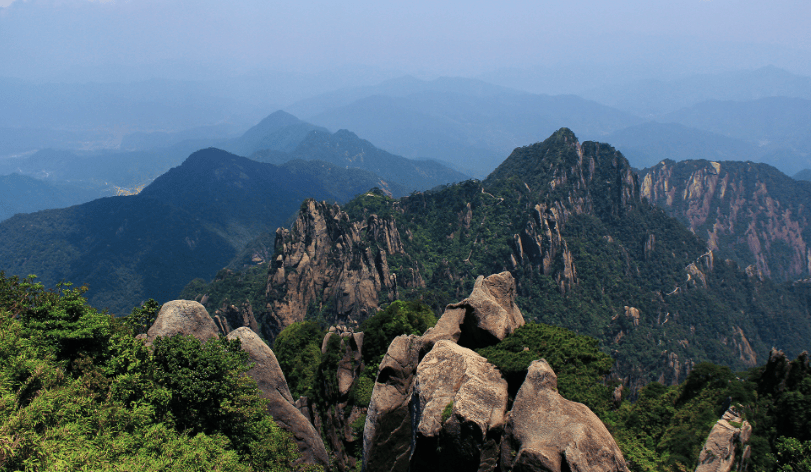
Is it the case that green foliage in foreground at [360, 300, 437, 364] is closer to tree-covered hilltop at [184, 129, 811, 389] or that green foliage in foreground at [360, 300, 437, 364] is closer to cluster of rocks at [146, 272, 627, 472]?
cluster of rocks at [146, 272, 627, 472]

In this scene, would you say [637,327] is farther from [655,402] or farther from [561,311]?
[655,402]

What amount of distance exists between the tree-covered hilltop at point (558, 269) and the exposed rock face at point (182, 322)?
5160 centimetres

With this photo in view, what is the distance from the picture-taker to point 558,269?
10681cm

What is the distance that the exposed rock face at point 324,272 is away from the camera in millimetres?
84312

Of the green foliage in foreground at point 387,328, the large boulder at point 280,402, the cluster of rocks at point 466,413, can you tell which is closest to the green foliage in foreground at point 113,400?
the large boulder at point 280,402

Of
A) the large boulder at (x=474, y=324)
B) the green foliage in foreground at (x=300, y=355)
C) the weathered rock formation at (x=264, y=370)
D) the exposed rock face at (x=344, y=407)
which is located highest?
the large boulder at (x=474, y=324)

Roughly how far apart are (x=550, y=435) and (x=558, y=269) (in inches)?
3872

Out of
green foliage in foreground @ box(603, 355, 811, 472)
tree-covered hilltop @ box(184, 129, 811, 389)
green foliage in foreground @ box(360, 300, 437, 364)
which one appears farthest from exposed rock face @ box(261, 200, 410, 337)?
green foliage in foreground @ box(603, 355, 811, 472)

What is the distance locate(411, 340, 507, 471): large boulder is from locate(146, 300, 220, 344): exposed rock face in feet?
58.6

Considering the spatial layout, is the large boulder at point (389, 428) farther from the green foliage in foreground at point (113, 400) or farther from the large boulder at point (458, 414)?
the green foliage in foreground at point (113, 400)

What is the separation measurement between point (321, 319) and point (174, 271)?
14035cm

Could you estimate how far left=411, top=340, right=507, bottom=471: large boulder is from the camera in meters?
15.6

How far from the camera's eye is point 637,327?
100 metres

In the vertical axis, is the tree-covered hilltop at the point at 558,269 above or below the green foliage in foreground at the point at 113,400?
below
